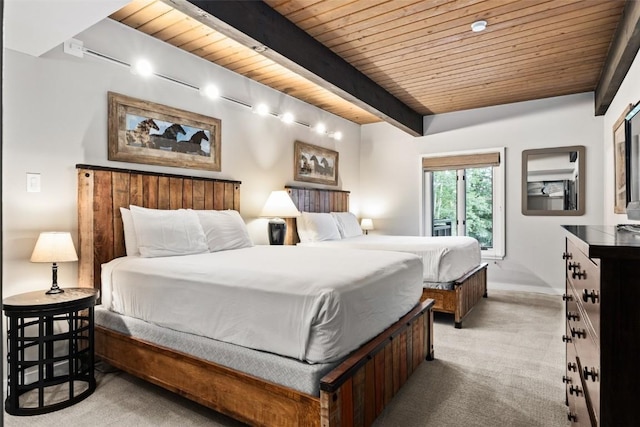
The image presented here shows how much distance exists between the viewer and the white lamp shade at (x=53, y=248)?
2.30m

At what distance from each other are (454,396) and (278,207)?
264 cm

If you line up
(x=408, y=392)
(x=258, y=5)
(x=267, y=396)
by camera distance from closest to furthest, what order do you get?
(x=267, y=396)
(x=408, y=392)
(x=258, y=5)

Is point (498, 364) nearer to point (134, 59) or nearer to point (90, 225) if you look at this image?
point (90, 225)

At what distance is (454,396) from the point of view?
228cm

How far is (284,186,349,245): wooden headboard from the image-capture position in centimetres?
474

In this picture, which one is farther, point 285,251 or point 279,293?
point 285,251

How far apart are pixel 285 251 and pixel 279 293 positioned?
1260 mm

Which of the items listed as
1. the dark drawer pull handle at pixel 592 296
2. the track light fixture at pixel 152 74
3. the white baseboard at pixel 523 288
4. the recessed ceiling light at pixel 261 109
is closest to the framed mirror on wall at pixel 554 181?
the white baseboard at pixel 523 288

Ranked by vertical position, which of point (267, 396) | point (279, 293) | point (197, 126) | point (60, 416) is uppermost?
point (197, 126)

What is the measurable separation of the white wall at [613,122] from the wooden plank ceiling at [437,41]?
0.41 metres

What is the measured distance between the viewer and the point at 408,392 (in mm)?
2332

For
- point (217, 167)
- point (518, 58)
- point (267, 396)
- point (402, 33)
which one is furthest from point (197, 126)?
point (518, 58)

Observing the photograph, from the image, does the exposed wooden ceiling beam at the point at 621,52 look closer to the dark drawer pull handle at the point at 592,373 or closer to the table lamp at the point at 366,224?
the dark drawer pull handle at the point at 592,373

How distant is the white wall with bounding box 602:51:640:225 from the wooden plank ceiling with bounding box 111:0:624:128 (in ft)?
1.34
